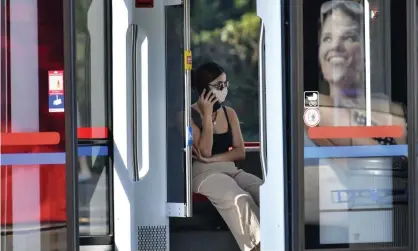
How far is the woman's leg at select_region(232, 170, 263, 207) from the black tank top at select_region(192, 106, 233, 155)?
225mm

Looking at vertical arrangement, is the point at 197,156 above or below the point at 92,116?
below

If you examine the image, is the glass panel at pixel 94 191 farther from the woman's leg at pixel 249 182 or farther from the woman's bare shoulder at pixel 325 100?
the woman's bare shoulder at pixel 325 100

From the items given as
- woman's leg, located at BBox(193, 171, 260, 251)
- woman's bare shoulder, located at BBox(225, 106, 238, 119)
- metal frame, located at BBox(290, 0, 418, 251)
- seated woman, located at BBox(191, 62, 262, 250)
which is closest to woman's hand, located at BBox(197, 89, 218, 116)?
seated woman, located at BBox(191, 62, 262, 250)

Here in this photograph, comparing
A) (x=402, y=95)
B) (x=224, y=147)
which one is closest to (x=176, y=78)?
(x=224, y=147)

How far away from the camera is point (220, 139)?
19.0 ft

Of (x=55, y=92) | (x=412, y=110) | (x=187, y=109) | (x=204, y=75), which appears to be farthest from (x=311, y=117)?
(x=204, y=75)

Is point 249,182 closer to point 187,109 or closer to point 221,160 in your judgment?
point 221,160

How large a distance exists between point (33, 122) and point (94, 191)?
883 mm

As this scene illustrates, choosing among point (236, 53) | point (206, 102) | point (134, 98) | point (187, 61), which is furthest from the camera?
point (236, 53)

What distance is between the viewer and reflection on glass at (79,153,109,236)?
4.83 metres

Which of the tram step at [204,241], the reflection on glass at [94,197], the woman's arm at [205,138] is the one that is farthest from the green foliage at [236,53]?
the reflection on glass at [94,197]

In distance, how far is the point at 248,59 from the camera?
237 inches

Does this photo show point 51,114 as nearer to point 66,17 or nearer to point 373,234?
point 66,17

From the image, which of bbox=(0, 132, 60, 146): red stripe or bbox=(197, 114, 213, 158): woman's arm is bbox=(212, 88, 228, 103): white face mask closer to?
bbox=(197, 114, 213, 158): woman's arm
